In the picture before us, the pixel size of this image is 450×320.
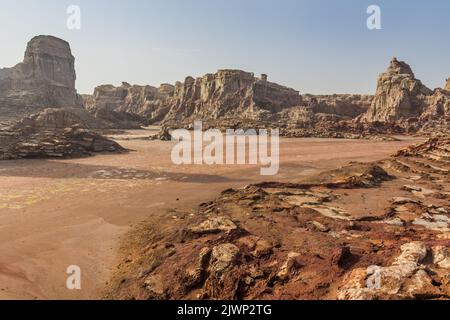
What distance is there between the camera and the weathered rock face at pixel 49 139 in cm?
2456

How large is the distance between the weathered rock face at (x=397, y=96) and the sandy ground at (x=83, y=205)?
178 feet

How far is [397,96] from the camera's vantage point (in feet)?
234

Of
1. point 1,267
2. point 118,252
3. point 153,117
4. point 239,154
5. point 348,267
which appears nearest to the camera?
point 348,267

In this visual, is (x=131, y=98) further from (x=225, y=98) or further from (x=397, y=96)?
(x=397, y=96)

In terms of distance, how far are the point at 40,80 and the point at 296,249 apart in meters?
90.0

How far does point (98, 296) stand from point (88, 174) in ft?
42.5

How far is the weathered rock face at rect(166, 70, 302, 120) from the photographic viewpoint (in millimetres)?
76562

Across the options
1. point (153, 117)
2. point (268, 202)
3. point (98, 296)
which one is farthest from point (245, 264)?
point (153, 117)

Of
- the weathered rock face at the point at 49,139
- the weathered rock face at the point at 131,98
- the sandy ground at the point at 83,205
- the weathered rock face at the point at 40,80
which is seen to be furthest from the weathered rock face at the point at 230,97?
the sandy ground at the point at 83,205

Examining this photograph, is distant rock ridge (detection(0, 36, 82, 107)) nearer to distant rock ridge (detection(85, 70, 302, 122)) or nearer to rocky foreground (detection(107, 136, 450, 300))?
distant rock ridge (detection(85, 70, 302, 122))

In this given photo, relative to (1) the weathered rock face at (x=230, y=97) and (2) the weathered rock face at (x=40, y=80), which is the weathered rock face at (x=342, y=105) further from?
(2) the weathered rock face at (x=40, y=80)
